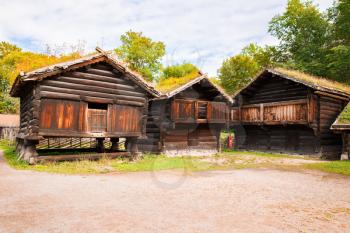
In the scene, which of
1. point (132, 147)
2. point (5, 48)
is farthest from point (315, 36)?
point (5, 48)

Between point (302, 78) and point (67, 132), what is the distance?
694 inches

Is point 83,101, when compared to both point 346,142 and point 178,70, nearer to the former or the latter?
point 346,142

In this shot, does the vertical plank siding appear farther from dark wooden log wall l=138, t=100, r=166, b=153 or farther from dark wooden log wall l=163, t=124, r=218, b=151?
dark wooden log wall l=138, t=100, r=166, b=153

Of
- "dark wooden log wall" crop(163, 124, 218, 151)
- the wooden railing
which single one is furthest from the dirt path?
the wooden railing

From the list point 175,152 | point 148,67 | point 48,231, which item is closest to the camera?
point 48,231

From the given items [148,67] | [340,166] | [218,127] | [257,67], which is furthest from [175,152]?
[148,67]

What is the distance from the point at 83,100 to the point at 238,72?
39708 mm

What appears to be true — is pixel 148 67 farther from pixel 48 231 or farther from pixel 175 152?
pixel 48 231

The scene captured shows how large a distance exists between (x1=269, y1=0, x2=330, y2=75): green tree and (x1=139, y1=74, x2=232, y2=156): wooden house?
2182cm

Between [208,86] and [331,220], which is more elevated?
[208,86]

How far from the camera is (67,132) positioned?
47.8 feet

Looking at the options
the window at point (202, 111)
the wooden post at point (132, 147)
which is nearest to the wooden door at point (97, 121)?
the wooden post at point (132, 147)

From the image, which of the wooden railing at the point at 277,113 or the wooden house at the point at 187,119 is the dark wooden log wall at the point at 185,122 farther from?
the wooden railing at the point at 277,113

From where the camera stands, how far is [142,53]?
187ft
